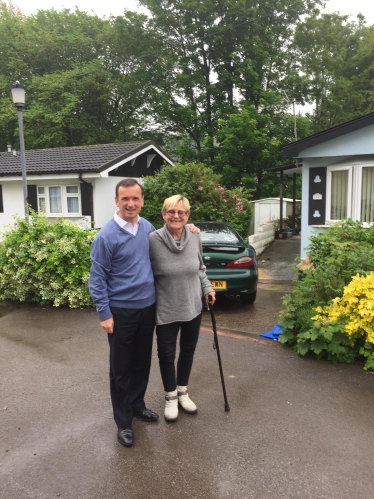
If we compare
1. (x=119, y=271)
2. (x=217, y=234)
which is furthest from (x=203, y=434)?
(x=217, y=234)

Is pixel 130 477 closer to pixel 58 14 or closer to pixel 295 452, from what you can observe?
pixel 295 452

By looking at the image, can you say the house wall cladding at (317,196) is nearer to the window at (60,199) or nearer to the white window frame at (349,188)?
the white window frame at (349,188)

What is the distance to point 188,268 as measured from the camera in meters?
3.26

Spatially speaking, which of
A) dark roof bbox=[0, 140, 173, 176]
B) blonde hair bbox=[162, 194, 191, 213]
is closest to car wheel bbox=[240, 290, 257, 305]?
blonde hair bbox=[162, 194, 191, 213]

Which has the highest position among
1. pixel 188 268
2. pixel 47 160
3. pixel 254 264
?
pixel 47 160

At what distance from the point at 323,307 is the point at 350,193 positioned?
225 inches

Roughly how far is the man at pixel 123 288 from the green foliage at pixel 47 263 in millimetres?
3941

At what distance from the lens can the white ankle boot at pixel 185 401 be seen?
349 centimetres

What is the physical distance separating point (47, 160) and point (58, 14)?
17949 mm

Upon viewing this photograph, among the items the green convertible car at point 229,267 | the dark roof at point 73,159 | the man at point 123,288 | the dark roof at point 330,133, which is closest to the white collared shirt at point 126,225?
the man at point 123,288

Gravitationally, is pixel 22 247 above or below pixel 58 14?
below

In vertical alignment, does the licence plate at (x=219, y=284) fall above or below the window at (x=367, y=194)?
below

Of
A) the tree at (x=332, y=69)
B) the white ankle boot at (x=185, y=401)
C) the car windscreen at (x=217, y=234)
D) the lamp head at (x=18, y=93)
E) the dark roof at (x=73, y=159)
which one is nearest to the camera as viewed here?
the white ankle boot at (x=185, y=401)

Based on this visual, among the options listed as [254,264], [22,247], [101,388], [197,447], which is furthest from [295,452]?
[22,247]
